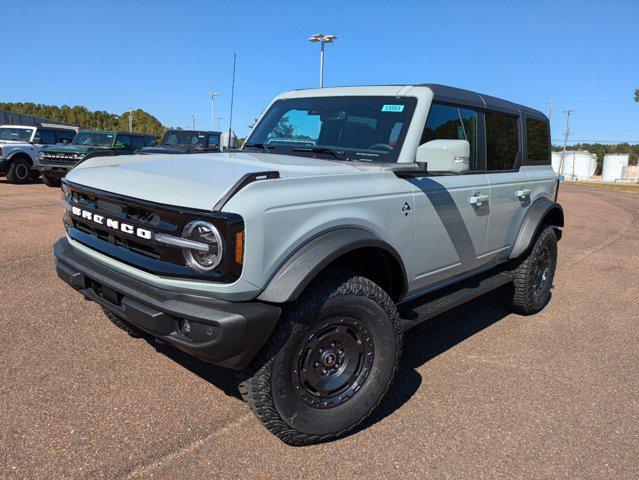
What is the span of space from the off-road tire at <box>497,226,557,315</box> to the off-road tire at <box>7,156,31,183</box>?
48.5 ft

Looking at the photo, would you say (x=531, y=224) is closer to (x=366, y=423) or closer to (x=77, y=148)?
(x=366, y=423)

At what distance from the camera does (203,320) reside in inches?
85.0

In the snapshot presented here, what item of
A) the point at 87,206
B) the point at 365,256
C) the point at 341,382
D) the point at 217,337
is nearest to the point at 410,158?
the point at 365,256

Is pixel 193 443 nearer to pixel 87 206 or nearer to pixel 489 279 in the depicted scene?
pixel 87 206

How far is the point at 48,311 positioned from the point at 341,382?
285 cm

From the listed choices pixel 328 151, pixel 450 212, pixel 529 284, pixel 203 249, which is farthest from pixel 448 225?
pixel 203 249

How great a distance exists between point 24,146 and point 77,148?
8.19 feet

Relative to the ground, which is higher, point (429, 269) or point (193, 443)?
point (429, 269)

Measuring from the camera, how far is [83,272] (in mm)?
2719

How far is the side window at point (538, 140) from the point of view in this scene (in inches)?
185

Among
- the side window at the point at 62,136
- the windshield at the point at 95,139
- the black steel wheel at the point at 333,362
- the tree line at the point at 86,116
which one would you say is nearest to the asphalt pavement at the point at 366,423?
the black steel wheel at the point at 333,362

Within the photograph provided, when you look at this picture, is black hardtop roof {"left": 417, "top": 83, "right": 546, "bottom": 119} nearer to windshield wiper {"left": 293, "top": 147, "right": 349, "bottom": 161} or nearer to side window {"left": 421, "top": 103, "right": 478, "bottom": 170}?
side window {"left": 421, "top": 103, "right": 478, "bottom": 170}

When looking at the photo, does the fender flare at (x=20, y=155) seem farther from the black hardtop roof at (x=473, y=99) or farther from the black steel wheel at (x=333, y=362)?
the black steel wheel at (x=333, y=362)

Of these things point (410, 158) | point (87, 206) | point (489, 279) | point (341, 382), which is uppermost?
point (410, 158)
